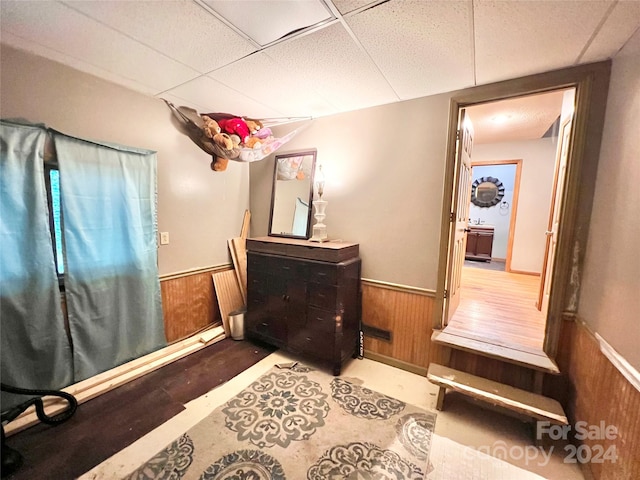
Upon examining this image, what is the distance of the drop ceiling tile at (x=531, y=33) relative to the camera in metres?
1.15

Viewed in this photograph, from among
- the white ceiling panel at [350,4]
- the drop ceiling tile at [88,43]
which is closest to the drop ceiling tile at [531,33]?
the white ceiling panel at [350,4]

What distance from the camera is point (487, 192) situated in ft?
19.4

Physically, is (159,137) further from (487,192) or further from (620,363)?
(487,192)

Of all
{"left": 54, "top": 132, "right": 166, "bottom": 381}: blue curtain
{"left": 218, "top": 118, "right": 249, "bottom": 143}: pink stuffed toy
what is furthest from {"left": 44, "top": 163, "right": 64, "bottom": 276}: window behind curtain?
{"left": 218, "top": 118, "right": 249, "bottom": 143}: pink stuffed toy

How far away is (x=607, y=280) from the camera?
1.38 m

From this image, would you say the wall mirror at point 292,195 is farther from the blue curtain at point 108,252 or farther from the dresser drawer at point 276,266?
the blue curtain at point 108,252

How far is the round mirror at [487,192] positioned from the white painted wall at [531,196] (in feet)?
6.02

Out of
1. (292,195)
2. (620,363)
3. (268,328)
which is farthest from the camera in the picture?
(292,195)

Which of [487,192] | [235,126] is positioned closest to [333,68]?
[235,126]

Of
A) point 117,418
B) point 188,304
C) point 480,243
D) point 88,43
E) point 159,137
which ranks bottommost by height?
point 117,418

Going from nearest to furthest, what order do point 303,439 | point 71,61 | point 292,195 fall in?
point 303,439
point 71,61
point 292,195

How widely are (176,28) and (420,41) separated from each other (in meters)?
1.30

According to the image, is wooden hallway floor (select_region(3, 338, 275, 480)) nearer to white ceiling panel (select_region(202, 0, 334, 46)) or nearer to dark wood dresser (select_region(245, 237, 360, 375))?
dark wood dresser (select_region(245, 237, 360, 375))

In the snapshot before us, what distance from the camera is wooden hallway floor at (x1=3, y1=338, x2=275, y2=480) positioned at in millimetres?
1397
